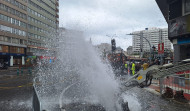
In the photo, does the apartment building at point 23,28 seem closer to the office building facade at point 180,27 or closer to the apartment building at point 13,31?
the apartment building at point 13,31

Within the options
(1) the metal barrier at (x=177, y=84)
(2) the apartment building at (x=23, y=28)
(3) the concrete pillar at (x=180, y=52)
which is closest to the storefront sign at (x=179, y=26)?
(3) the concrete pillar at (x=180, y=52)

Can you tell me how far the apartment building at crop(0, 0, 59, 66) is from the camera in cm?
4478

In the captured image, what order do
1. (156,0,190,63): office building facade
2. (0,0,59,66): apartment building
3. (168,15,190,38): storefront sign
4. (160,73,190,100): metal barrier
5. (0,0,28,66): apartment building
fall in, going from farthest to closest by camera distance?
(0,0,59,66): apartment building, (0,0,28,66): apartment building, (156,0,190,63): office building facade, (168,15,190,38): storefront sign, (160,73,190,100): metal barrier

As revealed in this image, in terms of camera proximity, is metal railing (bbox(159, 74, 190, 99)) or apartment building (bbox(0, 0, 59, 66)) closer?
metal railing (bbox(159, 74, 190, 99))

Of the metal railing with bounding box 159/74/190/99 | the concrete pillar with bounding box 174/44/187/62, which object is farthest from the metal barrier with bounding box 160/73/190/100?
the concrete pillar with bounding box 174/44/187/62

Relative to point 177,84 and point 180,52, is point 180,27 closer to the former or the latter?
point 180,52

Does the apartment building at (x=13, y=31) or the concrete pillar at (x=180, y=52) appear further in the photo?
the apartment building at (x=13, y=31)

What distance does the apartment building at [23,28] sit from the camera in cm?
4478

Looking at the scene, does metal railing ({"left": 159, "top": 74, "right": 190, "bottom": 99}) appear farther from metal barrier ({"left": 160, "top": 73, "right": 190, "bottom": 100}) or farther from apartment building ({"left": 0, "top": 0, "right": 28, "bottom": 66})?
apartment building ({"left": 0, "top": 0, "right": 28, "bottom": 66})

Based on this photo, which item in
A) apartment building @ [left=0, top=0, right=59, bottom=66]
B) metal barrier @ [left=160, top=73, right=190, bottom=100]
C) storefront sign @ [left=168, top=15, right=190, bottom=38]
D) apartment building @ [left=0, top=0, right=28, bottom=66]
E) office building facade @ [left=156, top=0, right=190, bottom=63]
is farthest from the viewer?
apartment building @ [left=0, top=0, right=59, bottom=66]

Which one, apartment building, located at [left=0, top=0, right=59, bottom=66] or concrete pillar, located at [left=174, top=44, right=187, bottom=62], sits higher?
apartment building, located at [left=0, top=0, right=59, bottom=66]

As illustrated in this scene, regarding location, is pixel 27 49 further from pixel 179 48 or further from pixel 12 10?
pixel 179 48

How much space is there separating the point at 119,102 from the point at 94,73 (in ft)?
5.10

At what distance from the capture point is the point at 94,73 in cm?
728
